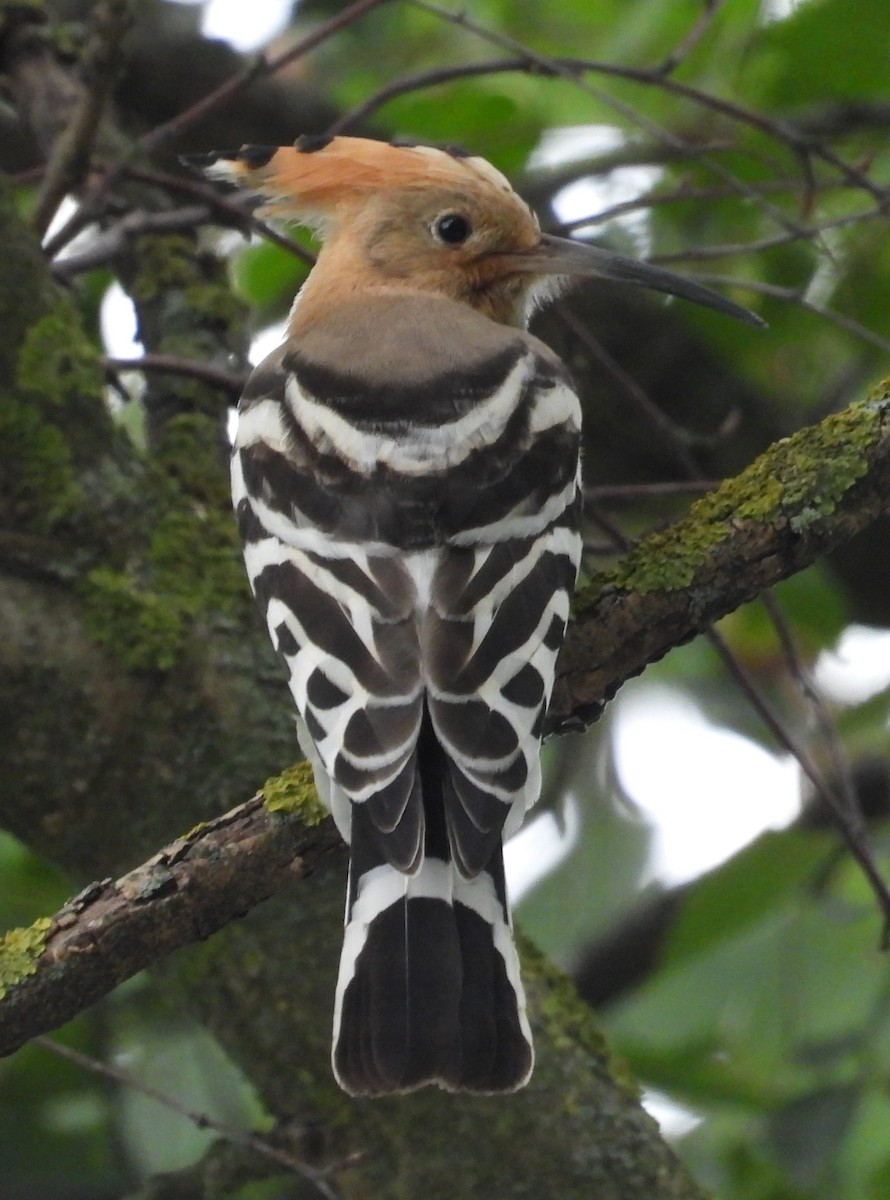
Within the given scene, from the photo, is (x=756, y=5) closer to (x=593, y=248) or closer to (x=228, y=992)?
(x=593, y=248)

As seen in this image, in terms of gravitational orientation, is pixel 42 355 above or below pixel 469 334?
above

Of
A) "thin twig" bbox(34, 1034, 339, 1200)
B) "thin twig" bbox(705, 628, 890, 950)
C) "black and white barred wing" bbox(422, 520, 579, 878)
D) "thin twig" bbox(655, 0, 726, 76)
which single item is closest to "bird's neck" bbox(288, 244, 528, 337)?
"thin twig" bbox(655, 0, 726, 76)

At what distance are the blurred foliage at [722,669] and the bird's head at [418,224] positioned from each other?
0.14 meters

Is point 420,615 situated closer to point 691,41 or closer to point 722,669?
point 691,41

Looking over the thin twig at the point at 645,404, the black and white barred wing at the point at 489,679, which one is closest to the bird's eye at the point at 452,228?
the thin twig at the point at 645,404

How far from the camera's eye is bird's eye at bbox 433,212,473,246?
9.50 ft

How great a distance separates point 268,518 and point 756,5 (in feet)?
5.86

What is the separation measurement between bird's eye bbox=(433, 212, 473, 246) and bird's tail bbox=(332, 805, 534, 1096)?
1424 mm

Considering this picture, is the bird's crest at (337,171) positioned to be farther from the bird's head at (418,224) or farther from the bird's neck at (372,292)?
the bird's neck at (372,292)

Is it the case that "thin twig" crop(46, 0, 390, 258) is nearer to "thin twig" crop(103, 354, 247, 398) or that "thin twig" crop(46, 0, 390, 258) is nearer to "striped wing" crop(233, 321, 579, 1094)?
"thin twig" crop(103, 354, 247, 398)

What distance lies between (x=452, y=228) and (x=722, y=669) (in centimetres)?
137

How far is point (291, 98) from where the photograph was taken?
12.1ft

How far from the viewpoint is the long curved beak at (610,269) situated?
2.71 meters

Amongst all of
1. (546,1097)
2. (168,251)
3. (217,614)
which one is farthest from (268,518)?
(168,251)
